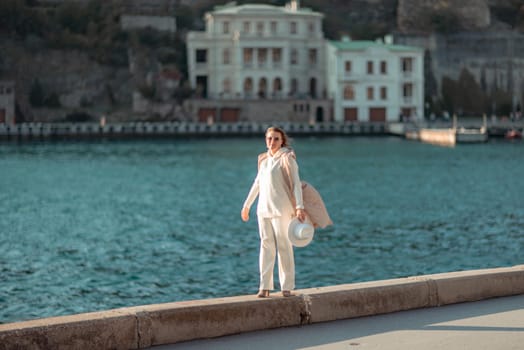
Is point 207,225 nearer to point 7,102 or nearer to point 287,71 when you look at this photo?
A: point 287,71

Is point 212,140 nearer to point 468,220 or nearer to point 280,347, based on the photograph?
point 468,220

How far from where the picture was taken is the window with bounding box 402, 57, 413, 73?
120 meters

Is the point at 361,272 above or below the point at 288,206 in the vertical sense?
below

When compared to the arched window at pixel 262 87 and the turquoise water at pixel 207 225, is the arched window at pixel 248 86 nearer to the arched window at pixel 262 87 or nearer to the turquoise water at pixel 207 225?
the arched window at pixel 262 87

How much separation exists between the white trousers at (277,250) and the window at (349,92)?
104 m

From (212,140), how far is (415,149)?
23107mm

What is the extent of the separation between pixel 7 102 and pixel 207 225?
253 ft

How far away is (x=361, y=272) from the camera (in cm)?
2852

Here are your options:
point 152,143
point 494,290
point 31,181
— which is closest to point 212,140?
point 152,143

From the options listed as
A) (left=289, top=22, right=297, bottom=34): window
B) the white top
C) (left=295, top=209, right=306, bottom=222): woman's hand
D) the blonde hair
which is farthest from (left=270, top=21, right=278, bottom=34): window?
(left=295, top=209, right=306, bottom=222): woman's hand

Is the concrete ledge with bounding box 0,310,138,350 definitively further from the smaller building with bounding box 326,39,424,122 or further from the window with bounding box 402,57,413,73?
the window with bounding box 402,57,413,73

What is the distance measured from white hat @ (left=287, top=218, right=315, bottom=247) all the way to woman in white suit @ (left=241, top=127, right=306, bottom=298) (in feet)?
0.34

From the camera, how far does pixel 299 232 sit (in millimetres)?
13078

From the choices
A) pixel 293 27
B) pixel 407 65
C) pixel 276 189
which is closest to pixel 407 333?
pixel 276 189
